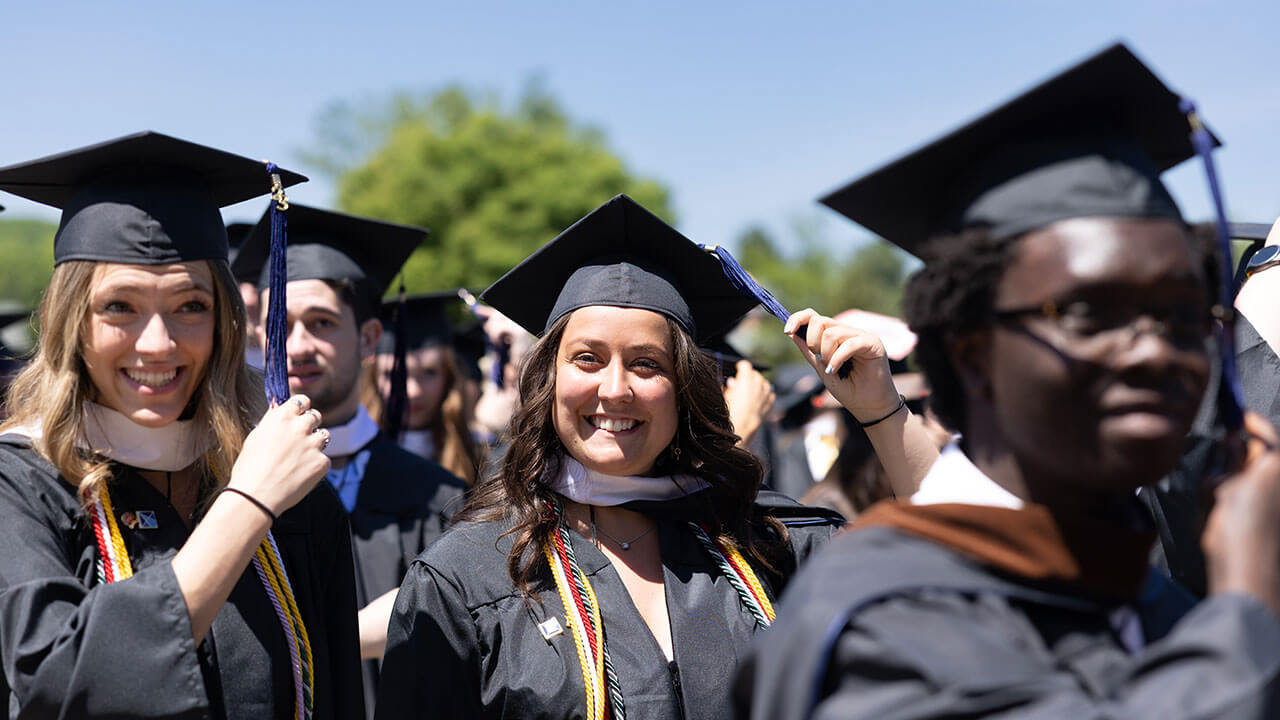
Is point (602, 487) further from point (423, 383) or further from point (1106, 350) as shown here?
point (423, 383)

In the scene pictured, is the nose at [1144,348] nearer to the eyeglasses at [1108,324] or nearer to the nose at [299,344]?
the eyeglasses at [1108,324]

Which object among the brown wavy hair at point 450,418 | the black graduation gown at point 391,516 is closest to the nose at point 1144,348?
the black graduation gown at point 391,516

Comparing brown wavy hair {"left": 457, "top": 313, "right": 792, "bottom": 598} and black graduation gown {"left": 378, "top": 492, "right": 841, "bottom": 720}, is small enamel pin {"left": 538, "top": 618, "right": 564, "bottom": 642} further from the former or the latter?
brown wavy hair {"left": 457, "top": 313, "right": 792, "bottom": 598}

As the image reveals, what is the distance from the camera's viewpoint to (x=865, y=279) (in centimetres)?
6253

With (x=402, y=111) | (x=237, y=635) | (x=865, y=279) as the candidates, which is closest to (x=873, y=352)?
(x=237, y=635)

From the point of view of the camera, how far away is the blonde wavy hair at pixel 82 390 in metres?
2.65

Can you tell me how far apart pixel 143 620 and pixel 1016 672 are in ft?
5.81

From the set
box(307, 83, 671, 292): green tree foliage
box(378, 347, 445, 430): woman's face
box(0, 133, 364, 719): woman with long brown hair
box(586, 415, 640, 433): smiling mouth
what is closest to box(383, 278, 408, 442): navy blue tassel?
box(378, 347, 445, 430): woman's face

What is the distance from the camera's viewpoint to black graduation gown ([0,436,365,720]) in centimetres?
228

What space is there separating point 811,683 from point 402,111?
161 ft

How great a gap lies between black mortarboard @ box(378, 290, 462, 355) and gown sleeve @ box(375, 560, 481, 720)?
3839mm

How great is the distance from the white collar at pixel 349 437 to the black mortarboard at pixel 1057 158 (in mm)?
3331

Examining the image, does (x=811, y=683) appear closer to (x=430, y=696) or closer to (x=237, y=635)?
(x=430, y=696)

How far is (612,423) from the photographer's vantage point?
296 cm
